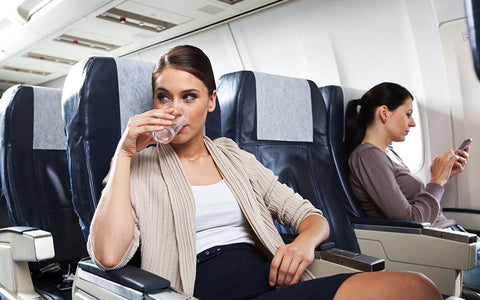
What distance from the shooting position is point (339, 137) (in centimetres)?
289

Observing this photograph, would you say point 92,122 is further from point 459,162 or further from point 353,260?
point 459,162

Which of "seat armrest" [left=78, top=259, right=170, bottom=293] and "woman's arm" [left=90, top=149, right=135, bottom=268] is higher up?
"woman's arm" [left=90, top=149, right=135, bottom=268]

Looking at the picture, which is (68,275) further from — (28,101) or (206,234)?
(206,234)

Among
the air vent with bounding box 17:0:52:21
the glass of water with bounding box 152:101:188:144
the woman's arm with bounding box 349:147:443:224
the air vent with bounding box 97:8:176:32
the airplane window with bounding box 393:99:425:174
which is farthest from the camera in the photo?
the air vent with bounding box 97:8:176:32

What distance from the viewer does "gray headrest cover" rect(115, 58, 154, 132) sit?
179 centimetres

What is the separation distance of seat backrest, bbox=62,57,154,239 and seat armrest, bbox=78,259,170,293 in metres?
0.30

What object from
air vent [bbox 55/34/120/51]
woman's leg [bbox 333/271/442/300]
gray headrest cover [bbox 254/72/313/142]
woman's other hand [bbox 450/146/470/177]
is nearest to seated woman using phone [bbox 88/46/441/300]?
woman's leg [bbox 333/271/442/300]

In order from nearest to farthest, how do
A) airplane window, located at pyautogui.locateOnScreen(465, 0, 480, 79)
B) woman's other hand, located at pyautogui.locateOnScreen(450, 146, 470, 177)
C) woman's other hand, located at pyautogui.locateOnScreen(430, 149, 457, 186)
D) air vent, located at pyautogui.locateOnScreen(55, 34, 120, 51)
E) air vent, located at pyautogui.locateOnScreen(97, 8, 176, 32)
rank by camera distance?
airplane window, located at pyautogui.locateOnScreen(465, 0, 480, 79) → woman's other hand, located at pyautogui.locateOnScreen(430, 149, 457, 186) → woman's other hand, located at pyautogui.locateOnScreen(450, 146, 470, 177) → air vent, located at pyautogui.locateOnScreen(97, 8, 176, 32) → air vent, located at pyautogui.locateOnScreen(55, 34, 120, 51)

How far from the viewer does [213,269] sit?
1585mm

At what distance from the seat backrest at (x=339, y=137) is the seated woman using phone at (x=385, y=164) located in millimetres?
37

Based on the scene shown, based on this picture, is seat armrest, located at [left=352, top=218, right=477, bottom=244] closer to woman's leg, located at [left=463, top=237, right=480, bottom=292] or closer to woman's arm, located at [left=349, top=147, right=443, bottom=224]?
woman's arm, located at [left=349, top=147, right=443, bottom=224]

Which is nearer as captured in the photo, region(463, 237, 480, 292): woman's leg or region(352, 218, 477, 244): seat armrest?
region(352, 218, 477, 244): seat armrest

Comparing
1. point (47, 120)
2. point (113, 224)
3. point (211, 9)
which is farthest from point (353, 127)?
point (211, 9)

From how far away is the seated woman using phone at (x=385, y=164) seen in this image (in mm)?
2684
